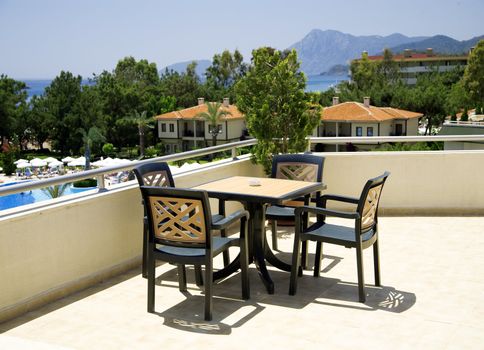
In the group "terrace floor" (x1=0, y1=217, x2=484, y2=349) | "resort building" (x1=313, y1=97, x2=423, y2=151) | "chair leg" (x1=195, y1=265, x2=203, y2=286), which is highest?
"chair leg" (x1=195, y1=265, x2=203, y2=286)

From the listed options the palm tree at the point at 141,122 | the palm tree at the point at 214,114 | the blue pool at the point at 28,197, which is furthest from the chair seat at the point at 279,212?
the palm tree at the point at 141,122

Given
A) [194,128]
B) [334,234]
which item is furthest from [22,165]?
[334,234]

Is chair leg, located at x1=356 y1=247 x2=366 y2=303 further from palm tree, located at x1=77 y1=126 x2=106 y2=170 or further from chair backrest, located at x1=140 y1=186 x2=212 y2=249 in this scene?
palm tree, located at x1=77 y1=126 x2=106 y2=170

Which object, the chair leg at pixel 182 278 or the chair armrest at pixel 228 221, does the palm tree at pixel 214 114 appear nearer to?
the chair leg at pixel 182 278

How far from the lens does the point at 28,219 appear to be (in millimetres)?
4812

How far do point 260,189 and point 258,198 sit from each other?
34 cm

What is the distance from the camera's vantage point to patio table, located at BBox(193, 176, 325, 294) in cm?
514

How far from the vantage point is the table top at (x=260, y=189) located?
5086 millimetres

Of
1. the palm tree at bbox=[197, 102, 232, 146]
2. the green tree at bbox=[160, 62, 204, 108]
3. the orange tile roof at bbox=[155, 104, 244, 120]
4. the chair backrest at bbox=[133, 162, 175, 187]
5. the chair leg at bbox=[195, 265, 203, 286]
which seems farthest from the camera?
the green tree at bbox=[160, 62, 204, 108]

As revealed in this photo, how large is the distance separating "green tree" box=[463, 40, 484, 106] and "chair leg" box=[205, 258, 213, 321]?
58.7 metres

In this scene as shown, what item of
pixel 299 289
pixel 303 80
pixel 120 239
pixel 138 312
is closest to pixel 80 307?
pixel 138 312

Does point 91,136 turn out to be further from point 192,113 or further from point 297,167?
point 297,167

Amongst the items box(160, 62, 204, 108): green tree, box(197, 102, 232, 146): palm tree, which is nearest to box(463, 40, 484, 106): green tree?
box(197, 102, 232, 146): palm tree

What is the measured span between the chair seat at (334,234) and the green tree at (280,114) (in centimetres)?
252
